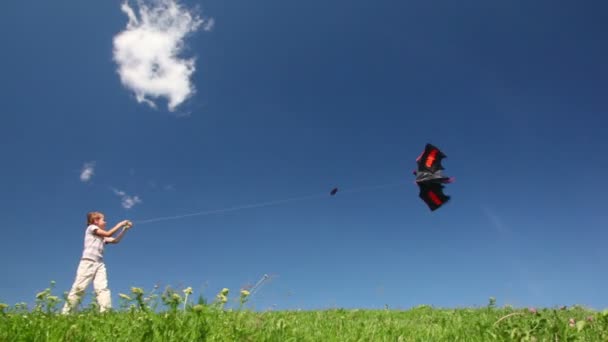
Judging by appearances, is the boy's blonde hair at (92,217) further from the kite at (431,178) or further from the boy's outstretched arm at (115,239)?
the kite at (431,178)

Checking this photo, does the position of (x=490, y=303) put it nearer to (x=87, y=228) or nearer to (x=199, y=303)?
(x=199, y=303)

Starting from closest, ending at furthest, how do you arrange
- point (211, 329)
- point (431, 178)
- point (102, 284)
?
point (211, 329)
point (102, 284)
point (431, 178)

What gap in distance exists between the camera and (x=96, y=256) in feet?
37.0

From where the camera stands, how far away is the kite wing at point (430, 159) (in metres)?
13.8

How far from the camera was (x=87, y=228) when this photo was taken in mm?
11742

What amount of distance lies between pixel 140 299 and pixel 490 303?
687 centimetres

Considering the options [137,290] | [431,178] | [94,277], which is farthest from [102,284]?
[431,178]

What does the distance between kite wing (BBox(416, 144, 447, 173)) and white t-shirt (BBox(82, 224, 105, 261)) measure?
317 inches

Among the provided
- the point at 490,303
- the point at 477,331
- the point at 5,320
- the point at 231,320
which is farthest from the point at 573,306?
the point at 5,320

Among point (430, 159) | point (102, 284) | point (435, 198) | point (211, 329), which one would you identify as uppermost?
point (430, 159)

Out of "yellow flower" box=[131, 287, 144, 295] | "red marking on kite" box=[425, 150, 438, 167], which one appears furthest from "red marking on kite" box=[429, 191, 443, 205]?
"yellow flower" box=[131, 287, 144, 295]

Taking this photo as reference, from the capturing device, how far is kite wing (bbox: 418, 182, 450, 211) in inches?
534

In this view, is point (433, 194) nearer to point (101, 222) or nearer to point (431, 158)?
point (431, 158)

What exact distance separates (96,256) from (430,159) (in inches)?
333
